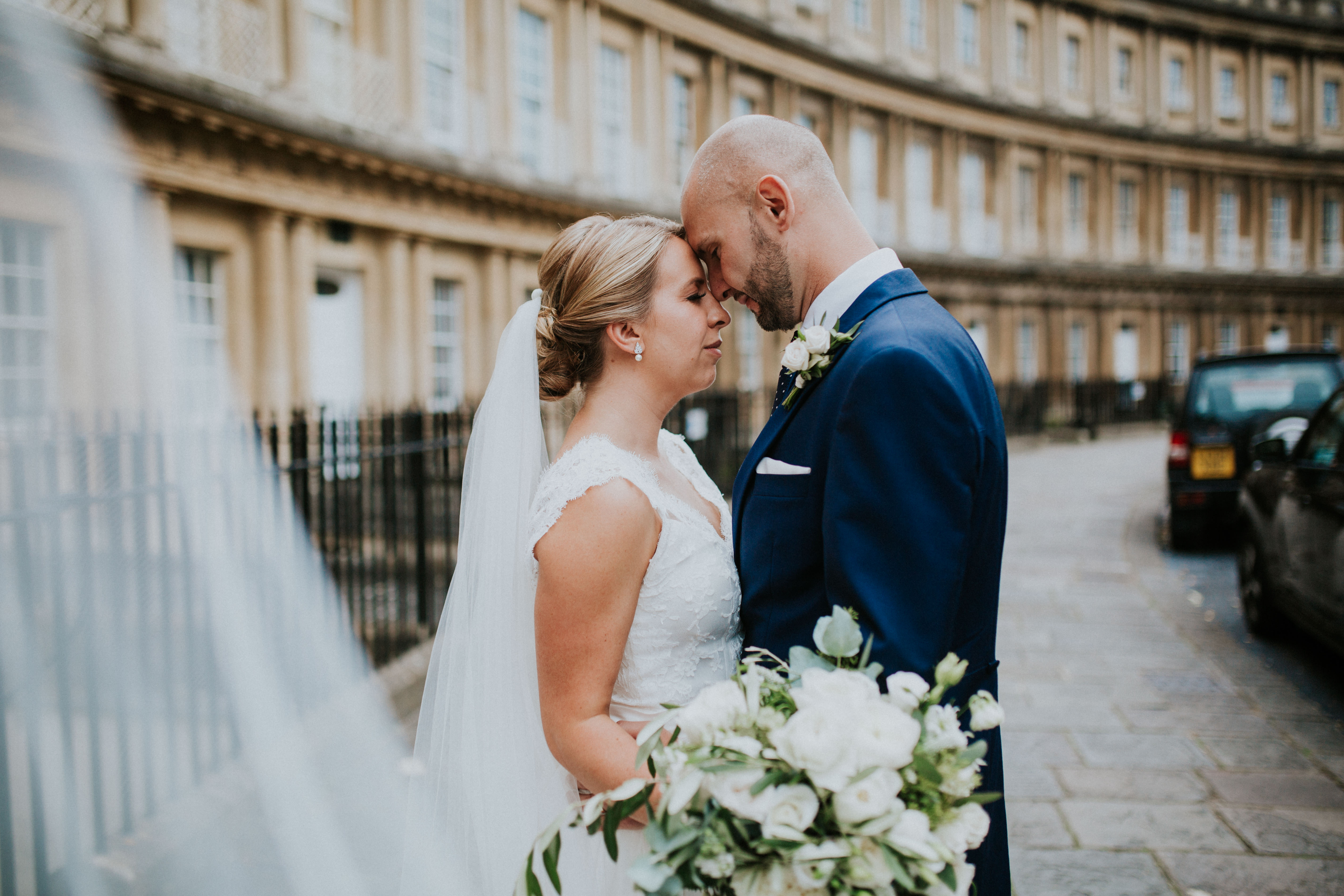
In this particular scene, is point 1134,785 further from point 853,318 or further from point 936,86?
point 936,86

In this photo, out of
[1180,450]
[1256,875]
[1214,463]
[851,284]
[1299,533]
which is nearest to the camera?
[851,284]

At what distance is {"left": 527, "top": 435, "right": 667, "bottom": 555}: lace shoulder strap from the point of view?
199 cm

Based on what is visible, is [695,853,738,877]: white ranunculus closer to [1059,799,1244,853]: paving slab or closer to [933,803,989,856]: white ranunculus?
[933,803,989,856]: white ranunculus

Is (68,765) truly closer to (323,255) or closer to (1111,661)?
(1111,661)

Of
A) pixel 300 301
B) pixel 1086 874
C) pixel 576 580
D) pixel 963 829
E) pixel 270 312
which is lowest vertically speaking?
pixel 1086 874

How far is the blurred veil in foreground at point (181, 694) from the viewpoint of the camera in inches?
137

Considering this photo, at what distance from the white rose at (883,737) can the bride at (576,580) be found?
2.35ft

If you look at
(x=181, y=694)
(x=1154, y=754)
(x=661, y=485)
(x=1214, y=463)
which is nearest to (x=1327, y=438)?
(x=1154, y=754)

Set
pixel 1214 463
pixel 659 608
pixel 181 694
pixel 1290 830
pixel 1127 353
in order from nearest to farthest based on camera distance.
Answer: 1. pixel 659 608
2. pixel 1290 830
3. pixel 181 694
4. pixel 1214 463
5. pixel 1127 353

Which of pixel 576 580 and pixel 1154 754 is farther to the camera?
pixel 1154 754

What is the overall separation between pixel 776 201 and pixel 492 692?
1.40 m

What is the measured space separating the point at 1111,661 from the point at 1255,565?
4.80ft

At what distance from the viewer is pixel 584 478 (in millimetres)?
2008

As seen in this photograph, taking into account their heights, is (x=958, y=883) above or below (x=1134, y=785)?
above
